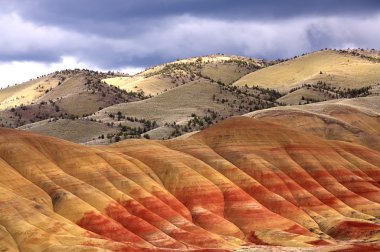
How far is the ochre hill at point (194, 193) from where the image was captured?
76.7m

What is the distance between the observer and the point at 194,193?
95188 millimetres

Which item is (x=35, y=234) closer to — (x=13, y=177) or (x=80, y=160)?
(x=13, y=177)

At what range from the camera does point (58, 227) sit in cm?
7312

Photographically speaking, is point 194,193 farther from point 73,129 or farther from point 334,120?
point 73,129

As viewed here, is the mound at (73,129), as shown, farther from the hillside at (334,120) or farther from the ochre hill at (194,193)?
the ochre hill at (194,193)

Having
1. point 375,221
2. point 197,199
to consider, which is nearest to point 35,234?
point 197,199

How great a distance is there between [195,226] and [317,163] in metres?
33.4

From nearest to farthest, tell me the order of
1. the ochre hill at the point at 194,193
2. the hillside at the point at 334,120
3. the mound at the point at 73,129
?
the ochre hill at the point at 194,193, the hillside at the point at 334,120, the mound at the point at 73,129

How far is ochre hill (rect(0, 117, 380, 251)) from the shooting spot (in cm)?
7669

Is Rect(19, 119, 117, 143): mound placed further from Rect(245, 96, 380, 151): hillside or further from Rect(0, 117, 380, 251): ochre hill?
Rect(0, 117, 380, 251): ochre hill

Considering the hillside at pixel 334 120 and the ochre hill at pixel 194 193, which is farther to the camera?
the hillside at pixel 334 120

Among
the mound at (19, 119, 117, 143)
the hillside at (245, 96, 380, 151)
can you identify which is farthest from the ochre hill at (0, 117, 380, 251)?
the mound at (19, 119, 117, 143)

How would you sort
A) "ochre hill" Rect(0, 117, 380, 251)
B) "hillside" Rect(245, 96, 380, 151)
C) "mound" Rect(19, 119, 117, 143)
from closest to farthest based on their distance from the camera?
"ochre hill" Rect(0, 117, 380, 251) < "hillside" Rect(245, 96, 380, 151) < "mound" Rect(19, 119, 117, 143)

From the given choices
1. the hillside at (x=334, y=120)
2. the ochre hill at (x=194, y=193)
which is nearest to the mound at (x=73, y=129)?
the hillside at (x=334, y=120)
